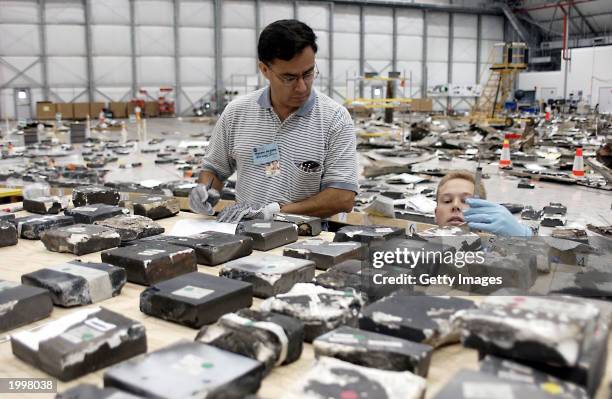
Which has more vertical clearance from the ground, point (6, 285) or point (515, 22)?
point (515, 22)

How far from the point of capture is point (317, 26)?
66.6 ft

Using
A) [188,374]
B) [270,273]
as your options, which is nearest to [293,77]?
[270,273]

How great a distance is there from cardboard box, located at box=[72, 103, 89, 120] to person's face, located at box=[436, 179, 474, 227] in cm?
1681

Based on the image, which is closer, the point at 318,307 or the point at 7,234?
the point at 318,307

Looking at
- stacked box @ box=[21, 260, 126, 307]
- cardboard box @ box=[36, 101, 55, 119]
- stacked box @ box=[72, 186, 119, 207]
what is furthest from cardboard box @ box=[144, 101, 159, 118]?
stacked box @ box=[21, 260, 126, 307]

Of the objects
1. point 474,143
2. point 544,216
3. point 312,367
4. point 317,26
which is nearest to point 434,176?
point 544,216

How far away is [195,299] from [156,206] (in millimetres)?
1269

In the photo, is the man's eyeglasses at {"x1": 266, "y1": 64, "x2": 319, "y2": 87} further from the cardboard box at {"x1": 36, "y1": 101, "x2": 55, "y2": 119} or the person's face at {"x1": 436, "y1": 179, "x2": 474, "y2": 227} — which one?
the cardboard box at {"x1": 36, "y1": 101, "x2": 55, "y2": 119}

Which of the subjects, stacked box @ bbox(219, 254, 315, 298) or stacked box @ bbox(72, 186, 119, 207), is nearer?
stacked box @ bbox(219, 254, 315, 298)

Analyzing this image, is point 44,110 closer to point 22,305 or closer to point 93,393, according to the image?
point 22,305

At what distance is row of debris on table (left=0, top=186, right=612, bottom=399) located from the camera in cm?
88

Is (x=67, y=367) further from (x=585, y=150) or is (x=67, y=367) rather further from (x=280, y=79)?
(x=585, y=150)

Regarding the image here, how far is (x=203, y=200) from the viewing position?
8.31 feet

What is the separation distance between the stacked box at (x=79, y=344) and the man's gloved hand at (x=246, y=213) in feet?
3.64
